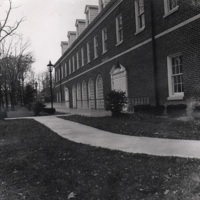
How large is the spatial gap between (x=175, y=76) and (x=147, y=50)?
2.53 metres

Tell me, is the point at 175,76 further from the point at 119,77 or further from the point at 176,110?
the point at 119,77

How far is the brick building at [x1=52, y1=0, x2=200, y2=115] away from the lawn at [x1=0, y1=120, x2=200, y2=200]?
4047 millimetres

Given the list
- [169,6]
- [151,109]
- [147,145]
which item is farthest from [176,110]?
[147,145]

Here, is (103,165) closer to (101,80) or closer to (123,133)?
(123,133)

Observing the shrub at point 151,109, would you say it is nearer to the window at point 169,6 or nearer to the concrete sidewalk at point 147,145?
the window at point 169,6

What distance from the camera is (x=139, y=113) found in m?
13.7

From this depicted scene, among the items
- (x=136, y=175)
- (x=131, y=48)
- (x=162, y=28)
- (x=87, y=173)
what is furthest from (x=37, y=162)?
(x=131, y=48)

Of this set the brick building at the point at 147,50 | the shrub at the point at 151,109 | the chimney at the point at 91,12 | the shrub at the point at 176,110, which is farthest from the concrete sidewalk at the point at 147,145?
the chimney at the point at 91,12

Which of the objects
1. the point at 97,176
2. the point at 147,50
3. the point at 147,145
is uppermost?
the point at 147,50

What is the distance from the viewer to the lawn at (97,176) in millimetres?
4051

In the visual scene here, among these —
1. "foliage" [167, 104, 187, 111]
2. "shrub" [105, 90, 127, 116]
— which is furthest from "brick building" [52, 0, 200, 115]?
"shrub" [105, 90, 127, 116]

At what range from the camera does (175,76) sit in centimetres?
1259

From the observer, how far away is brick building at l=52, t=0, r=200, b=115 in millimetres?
11406

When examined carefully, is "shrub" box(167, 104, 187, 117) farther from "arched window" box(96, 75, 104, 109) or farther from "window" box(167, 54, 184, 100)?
"arched window" box(96, 75, 104, 109)
